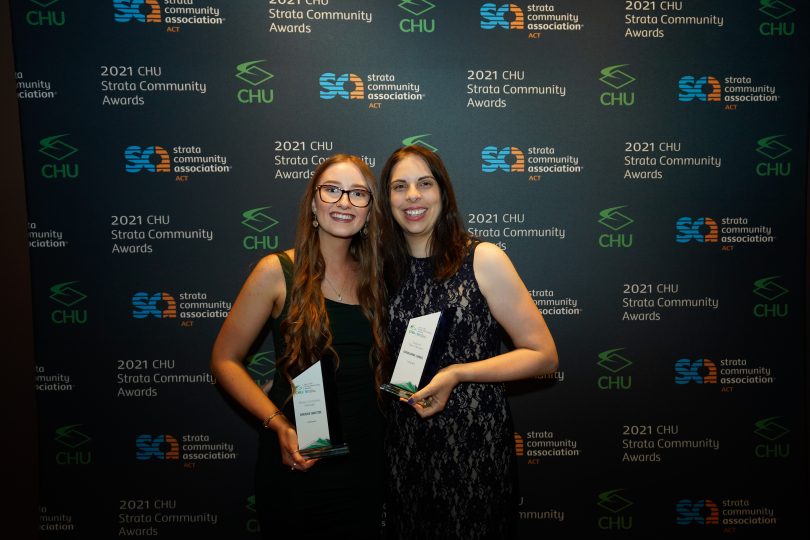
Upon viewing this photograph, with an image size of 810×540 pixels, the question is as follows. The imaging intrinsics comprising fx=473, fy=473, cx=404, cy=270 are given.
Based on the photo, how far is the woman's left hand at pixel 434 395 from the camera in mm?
1532

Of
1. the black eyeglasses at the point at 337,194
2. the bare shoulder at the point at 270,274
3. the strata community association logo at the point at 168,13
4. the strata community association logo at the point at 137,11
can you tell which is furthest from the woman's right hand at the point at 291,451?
the strata community association logo at the point at 137,11

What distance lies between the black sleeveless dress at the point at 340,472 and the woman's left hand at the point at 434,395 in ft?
0.82

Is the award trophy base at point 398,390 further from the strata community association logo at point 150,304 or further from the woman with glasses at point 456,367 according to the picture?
the strata community association logo at point 150,304

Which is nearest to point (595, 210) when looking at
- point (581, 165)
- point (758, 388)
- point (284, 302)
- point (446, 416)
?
point (581, 165)

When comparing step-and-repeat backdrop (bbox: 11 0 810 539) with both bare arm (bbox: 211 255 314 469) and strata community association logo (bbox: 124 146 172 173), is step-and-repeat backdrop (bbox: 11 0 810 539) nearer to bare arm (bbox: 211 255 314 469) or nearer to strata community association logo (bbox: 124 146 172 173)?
strata community association logo (bbox: 124 146 172 173)

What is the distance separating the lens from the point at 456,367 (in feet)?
5.30

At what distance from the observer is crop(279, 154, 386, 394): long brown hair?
5.43 ft

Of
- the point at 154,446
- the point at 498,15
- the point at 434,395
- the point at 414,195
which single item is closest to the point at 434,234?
the point at 414,195

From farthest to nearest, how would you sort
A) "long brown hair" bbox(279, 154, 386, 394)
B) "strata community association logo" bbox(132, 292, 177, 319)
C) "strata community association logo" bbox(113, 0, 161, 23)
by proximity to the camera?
1. "strata community association logo" bbox(132, 292, 177, 319)
2. "strata community association logo" bbox(113, 0, 161, 23)
3. "long brown hair" bbox(279, 154, 386, 394)

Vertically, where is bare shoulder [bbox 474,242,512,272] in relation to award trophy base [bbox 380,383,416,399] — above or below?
above

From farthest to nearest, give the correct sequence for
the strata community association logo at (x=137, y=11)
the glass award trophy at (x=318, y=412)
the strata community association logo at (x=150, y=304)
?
the strata community association logo at (x=150, y=304) → the strata community association logo at (x=137, y=11) → the glass award trophy at (x=318, y=412)

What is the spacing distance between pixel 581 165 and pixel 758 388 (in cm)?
162

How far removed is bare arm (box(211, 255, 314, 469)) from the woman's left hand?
481mm

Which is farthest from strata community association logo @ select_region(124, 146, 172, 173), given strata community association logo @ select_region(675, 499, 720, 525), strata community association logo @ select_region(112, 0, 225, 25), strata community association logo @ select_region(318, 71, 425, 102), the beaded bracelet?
strata community association logo @ select_region(675, 499, 720, 525)
